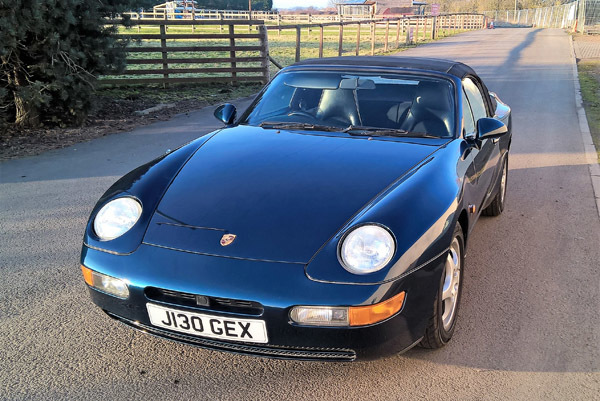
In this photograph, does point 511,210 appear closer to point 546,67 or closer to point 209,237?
point 209,237

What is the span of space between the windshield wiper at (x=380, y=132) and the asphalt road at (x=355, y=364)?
3.73 ft

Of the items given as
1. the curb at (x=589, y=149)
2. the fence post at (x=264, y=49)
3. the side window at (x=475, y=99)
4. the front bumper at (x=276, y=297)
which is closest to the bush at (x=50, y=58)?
the fence post at (x=264, y=49)

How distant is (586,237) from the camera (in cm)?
491

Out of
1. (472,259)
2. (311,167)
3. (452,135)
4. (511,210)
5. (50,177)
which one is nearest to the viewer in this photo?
(311,167)

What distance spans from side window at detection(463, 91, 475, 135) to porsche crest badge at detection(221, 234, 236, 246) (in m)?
2.03

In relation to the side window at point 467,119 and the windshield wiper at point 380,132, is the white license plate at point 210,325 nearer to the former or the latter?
the windshield wiper at point 380,132

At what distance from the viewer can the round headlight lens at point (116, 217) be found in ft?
9.69

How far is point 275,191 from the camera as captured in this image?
10.2 ft

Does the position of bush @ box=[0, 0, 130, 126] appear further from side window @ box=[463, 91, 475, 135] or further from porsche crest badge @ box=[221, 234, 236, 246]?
porsche crest badge @ box=[221, 234, 236, 246]

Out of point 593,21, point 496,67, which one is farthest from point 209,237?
point 593,21

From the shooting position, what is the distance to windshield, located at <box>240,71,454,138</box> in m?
3.97

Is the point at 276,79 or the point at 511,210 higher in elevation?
the point at 276,79

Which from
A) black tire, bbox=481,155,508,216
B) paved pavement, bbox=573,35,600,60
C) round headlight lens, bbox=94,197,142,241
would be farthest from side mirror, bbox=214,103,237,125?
paved pavement, bbox=573,35,600,60

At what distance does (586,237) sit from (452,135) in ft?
6.37
